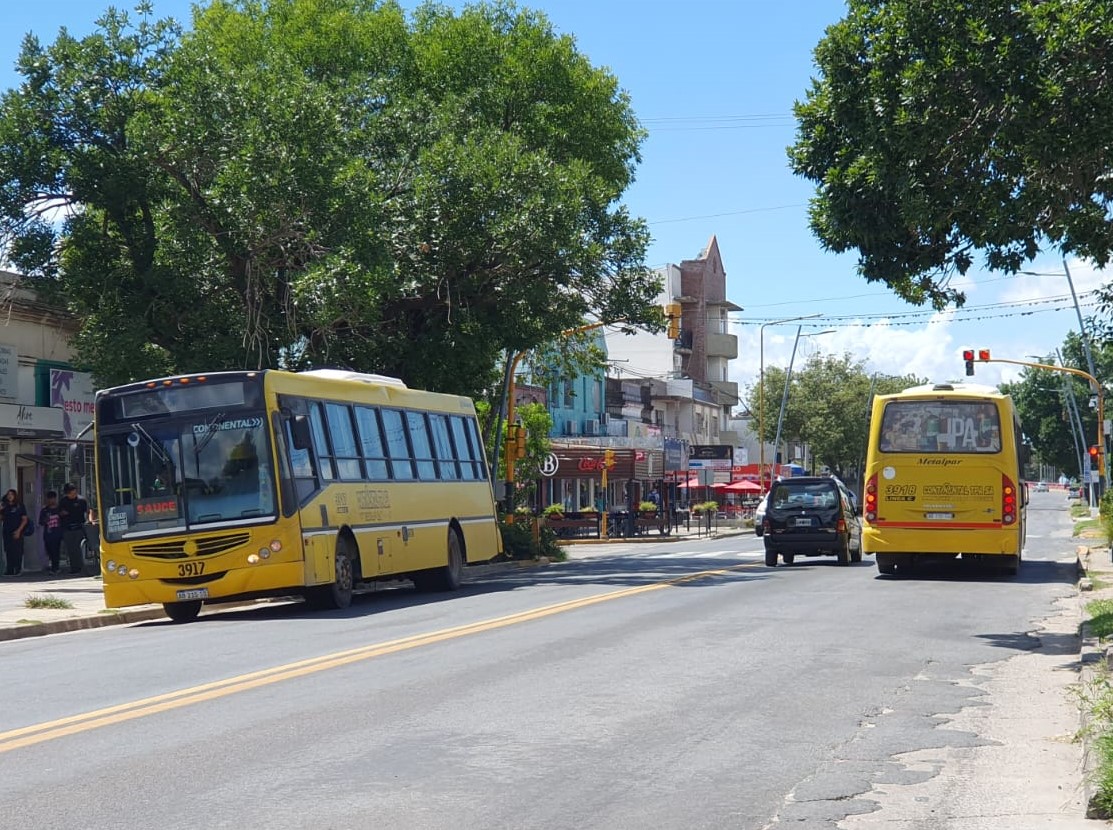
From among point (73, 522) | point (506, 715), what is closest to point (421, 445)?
point (73, 522)

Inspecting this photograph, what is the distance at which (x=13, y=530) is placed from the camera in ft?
93.5

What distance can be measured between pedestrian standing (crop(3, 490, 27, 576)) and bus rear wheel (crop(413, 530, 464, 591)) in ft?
28.7

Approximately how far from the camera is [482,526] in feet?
86.4

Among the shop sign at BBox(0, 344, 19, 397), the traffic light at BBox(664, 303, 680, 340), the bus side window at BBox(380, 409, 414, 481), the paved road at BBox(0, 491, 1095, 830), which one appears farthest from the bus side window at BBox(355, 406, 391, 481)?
the traffic light at BBox(664, 303, 680, 340)

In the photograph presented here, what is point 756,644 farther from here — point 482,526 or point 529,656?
point 482,526

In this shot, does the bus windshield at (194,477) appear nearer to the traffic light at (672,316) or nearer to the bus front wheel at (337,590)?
the bus front wheel at (337,590)

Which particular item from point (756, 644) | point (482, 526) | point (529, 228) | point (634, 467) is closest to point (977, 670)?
point (756, 644)

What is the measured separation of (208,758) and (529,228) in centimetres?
2023

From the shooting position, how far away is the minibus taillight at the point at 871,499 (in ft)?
80.7

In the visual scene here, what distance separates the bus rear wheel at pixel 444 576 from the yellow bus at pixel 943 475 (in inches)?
267

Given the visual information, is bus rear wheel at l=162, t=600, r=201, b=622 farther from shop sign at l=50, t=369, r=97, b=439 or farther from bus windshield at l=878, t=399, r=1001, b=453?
shop sign at l=50, t=369, r=97, b=439

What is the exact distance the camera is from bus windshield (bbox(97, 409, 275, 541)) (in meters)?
18.9

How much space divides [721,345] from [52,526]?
7305cm

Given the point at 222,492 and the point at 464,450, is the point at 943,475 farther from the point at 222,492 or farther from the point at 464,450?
the point at 222,492
